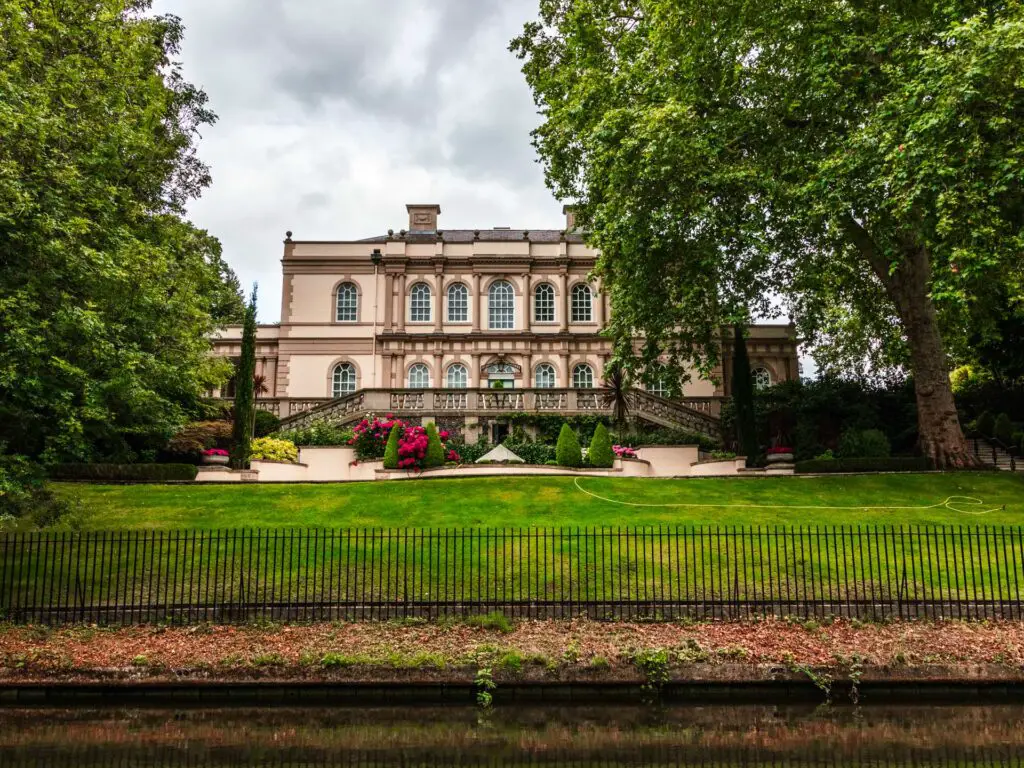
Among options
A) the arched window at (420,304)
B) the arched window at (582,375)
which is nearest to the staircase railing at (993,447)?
the arched window at (582,375)

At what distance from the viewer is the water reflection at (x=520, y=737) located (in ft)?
26.3

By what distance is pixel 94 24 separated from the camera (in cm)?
1617

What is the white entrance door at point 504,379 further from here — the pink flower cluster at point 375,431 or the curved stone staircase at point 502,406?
the pink flower cluster at point 375,431

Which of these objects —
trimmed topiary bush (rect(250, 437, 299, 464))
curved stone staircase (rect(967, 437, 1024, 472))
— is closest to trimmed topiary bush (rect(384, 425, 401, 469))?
trimmed topiary bush (rect(250, 437, 299, 464))

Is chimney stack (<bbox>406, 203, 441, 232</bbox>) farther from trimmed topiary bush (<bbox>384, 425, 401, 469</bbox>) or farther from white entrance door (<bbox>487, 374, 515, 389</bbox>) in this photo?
trimmed topiary bush (<bbox>384, 425, 401, 469</bbox>)

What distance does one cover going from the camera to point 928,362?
21.5 m

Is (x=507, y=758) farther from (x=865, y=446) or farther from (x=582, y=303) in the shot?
(x=582, y=303)

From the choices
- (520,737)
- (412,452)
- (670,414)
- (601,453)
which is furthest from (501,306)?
(520,737)

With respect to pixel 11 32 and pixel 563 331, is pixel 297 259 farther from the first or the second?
pixel 11 32

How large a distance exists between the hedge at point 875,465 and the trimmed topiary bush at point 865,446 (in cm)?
214

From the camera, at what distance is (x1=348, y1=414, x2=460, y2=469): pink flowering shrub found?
22.8m

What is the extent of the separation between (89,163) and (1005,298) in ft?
91.1

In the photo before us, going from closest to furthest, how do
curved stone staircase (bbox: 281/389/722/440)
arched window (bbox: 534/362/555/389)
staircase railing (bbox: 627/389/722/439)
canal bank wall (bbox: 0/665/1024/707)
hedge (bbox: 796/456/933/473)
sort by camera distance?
1. canal bank wall (bbox: 0/665/1024/707)
2. hedge (bbox: 796/456/933/473)
3. curved stone staircase (bbox: 281/389/722/440)
4. staircase railing (bbox: 627/389/722/439)
5. arched window (bbox: 534/362/555/389)

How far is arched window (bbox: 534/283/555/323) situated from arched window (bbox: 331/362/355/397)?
1002cm
